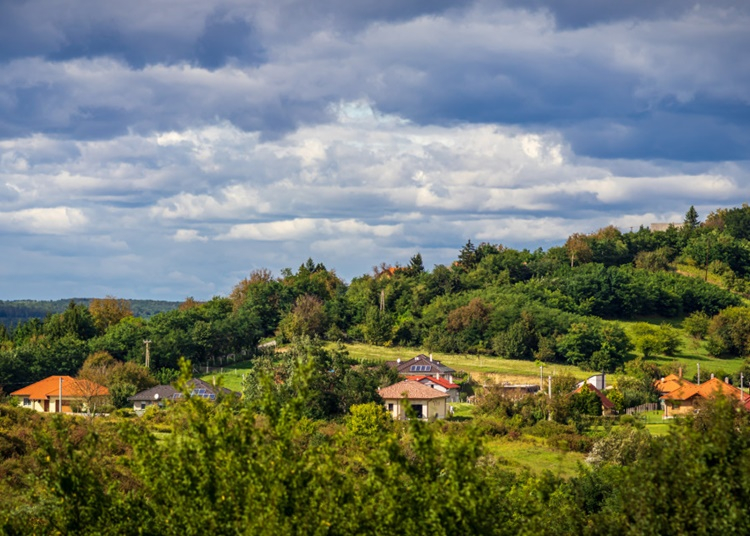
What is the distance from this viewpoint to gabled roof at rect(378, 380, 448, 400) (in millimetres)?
57344

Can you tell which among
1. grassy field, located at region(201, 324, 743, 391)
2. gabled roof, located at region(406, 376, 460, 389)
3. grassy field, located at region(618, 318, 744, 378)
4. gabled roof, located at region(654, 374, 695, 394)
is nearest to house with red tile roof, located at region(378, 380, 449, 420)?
gabled roof, located at region(406, 376, 460, 389)

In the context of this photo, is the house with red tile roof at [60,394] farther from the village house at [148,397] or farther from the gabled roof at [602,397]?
the gabled roof at [602,397]

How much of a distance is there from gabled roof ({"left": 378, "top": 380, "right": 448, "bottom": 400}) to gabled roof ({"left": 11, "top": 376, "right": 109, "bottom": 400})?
19109mm

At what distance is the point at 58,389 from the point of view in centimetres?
6316

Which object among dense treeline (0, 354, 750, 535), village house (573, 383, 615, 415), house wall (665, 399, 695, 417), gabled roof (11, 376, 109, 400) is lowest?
house wall (665, 399, 695, 417)

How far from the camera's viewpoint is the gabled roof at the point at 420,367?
72062 millimetres

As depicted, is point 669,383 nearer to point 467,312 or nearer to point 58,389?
point 467,312

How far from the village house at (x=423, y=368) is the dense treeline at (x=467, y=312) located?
921 cm

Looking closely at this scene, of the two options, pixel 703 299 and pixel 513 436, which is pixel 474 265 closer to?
pixel 703 299

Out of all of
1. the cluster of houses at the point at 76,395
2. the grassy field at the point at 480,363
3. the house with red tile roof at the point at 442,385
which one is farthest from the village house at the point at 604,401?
the cluster of houses at the point at 76,395

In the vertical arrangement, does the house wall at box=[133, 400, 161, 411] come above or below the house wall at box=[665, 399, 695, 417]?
above

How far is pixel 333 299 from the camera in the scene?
9812cm

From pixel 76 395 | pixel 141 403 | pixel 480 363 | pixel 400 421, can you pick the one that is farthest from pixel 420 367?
pixel 76 395

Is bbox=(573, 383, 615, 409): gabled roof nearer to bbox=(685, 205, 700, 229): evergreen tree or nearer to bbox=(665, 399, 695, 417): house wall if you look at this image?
bbox=(665, 399, 695, 417): house wall
